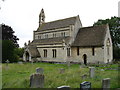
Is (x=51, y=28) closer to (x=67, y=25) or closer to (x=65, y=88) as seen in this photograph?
(x=67, y=25)

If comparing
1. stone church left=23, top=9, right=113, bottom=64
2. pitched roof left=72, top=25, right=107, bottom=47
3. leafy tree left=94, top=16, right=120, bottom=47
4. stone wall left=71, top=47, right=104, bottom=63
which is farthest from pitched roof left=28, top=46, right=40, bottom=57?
leafy tree left=94, top=16, right=120, bottom=47

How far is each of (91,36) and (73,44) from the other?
4.43 m

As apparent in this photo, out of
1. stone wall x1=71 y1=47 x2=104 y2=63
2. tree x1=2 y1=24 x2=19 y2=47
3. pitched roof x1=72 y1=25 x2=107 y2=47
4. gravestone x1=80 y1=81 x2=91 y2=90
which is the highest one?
tree x1=2 y1=24 x2=19 y2=47

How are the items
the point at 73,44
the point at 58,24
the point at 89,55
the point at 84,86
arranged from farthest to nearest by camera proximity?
the point at 58,24 → the point at 73,44 → the point at 89,55 → the point at 84,86

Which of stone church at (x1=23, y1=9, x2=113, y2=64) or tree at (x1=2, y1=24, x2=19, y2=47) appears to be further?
tree at (x1=2, y1=24, x2=19, y2=47)

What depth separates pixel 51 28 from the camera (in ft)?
137

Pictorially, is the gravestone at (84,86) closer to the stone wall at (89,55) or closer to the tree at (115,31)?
the stone wall at (89,55)

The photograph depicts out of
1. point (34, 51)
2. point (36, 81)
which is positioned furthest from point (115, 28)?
point (36, 81)

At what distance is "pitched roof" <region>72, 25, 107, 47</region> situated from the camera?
31.2 meters

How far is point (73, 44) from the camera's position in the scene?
115 feet

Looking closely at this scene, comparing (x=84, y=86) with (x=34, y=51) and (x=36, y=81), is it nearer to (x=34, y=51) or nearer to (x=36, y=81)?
(x=36, y=81)

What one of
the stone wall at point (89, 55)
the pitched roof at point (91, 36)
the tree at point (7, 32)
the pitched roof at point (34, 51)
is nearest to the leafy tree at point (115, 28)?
the pitched roof at point (91, 36)

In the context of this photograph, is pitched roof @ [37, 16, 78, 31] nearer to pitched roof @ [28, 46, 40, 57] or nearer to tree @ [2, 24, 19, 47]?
pitched roof @ [28, 46, 40, 57]

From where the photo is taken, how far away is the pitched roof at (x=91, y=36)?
31.2 m
